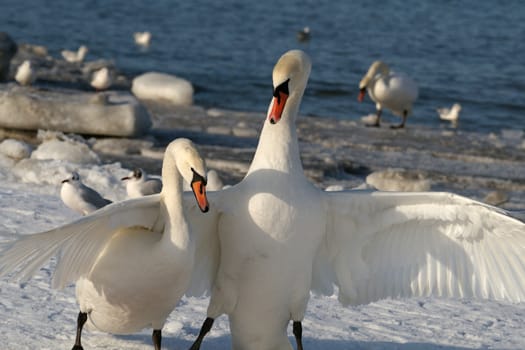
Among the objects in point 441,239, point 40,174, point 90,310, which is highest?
point 441,239

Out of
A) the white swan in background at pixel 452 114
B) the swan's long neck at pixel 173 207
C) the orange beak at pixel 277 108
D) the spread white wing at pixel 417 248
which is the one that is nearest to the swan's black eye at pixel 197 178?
the swan's long neck at pixel 173 207

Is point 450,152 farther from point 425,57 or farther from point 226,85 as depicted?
point 425,57

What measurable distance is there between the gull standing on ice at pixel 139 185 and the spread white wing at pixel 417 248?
A: 110 inches

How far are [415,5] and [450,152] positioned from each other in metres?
23.0

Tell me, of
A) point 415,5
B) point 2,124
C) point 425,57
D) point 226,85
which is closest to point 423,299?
point 2,124

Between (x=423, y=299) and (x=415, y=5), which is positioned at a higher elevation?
(x=423, y=299)

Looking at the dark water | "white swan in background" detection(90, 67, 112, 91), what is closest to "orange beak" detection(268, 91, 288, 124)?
"white swan in background" detection(90, 67, 112, 91)

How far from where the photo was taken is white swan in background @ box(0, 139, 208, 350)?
14.2ft

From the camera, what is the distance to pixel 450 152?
12.0 meters

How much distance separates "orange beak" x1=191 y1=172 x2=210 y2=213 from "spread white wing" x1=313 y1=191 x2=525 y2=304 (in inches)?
29.0

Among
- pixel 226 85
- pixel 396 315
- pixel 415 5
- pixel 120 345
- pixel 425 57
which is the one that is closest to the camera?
pixel 120 345

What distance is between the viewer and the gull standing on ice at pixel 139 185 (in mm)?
7781

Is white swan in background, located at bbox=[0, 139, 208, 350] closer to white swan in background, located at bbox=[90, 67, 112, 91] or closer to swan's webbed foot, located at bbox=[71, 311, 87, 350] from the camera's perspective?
swan's webbed foot, located at bbox=[71, 311, 87, 350]

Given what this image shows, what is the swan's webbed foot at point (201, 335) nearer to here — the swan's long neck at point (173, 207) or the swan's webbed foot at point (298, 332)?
the swan's webbed foot at point (298, 332)
